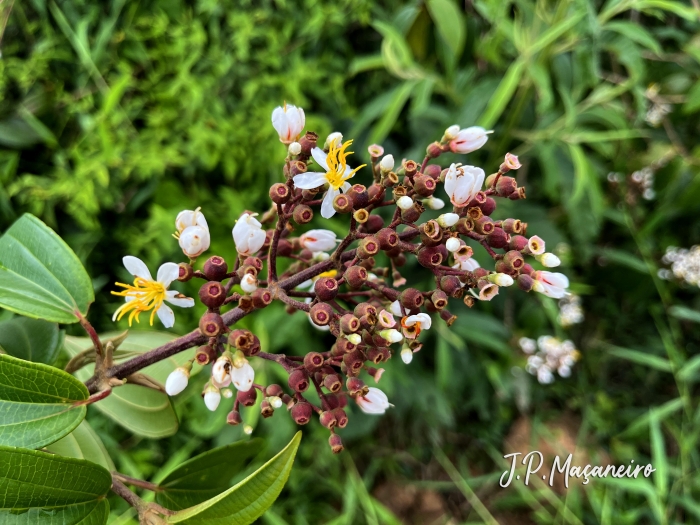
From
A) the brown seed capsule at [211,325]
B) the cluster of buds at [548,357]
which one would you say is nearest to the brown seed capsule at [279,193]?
the brown seed capsule at [211,325]

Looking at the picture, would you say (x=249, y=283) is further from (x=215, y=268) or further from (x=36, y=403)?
(x=36, y=403)

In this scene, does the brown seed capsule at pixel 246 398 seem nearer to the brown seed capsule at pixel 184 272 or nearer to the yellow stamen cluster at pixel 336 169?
the brown seed capsule at pixel 184 272

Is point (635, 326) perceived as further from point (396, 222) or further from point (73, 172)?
point (73, 172)

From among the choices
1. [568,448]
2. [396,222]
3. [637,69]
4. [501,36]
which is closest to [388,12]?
[501,36]

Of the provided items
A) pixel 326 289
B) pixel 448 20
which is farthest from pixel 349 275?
pixel 448 20

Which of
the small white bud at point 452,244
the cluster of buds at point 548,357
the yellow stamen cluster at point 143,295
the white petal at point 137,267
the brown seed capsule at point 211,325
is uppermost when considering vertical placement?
the small white bud at point 452,244
